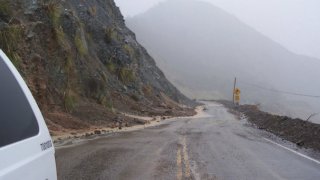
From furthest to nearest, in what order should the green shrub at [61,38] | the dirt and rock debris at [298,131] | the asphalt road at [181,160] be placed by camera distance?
the green shrub at [61,38] < the dirt and rock debris at [298,131] < the asphalt road at [181,160]

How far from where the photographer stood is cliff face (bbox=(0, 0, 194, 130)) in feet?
77.4

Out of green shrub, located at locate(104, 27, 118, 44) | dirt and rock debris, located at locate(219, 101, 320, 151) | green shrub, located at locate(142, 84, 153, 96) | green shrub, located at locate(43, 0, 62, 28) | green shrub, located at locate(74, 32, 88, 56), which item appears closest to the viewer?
dirt and rock debris, located at locate(219, 101, 320, 151)

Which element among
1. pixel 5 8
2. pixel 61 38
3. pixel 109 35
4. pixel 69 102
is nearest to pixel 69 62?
pixel 61 38

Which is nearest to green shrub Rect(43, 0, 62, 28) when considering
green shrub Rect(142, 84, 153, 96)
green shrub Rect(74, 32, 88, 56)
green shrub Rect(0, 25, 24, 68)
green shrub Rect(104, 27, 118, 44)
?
green shrub Rect(74, 32, 88, 56)

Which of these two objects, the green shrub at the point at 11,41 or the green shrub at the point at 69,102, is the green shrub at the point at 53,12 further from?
the green shrub at the point at 69,102

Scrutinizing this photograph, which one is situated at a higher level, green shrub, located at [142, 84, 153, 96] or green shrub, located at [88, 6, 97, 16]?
green shrub, located at [88, 6, 97, 16]

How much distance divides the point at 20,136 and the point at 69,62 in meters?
24.7

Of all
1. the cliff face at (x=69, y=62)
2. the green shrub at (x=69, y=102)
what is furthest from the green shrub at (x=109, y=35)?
the green shrub at (x=69, y=102)

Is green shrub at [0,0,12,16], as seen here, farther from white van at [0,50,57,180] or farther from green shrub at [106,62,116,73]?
white van at [0,50,57,180]

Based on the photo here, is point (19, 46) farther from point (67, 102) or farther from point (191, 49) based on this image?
point (191, 49)

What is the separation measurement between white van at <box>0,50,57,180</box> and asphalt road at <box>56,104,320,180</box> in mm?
5847

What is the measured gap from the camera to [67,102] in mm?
25078

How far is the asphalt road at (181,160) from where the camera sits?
35.8 feet

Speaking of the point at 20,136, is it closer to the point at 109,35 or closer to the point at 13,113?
the point at 13,113
